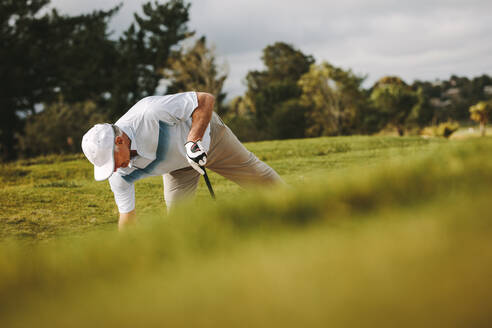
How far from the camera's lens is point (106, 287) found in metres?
0.86

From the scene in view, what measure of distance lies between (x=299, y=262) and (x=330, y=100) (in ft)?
111

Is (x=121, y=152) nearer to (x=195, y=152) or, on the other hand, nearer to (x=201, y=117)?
(x=195, y=152)

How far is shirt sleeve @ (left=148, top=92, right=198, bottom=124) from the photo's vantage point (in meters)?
3.72

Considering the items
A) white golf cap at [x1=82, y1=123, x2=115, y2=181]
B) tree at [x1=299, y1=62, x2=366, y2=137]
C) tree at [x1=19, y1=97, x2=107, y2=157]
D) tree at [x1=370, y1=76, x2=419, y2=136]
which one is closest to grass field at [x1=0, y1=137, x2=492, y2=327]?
white golf cap at [x1=82, y1=123, x2=115, y2=181]

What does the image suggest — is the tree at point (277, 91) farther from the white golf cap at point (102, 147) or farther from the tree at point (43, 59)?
the white golf cap at point (102, 147)

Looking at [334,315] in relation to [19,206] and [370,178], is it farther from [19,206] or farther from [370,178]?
[19,206]

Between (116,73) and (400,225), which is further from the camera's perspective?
(116,73)

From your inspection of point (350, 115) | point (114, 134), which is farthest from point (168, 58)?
point (114, 134)

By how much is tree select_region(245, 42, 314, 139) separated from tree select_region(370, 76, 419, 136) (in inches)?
312

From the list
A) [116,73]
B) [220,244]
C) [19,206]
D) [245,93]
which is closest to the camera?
[220,244]

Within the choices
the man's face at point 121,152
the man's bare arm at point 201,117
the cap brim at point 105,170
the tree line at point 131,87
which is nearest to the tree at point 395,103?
the tree line at point 131,87

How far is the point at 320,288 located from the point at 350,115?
34.6 metres

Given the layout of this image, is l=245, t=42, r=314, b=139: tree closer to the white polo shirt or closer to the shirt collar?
the white polo shirt

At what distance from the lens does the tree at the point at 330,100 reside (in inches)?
1303
